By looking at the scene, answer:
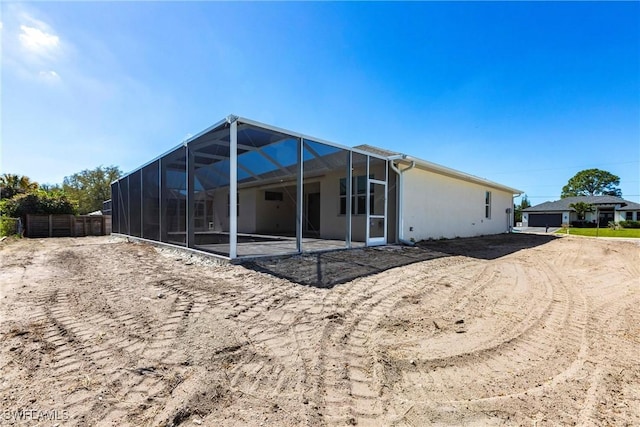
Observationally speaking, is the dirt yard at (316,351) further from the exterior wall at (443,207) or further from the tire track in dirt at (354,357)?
the exterior wall at (443,207)

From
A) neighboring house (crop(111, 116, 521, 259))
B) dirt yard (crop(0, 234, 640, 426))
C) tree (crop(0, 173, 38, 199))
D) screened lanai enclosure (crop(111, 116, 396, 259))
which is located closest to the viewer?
dirt yard (crop(0, 234, 640, 426))

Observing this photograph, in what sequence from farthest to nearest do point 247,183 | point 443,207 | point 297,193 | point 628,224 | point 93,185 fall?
point 93,185 < point 628,224 < point 247,183 < point 443,207 < point 297,193

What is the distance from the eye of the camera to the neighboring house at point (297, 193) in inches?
273

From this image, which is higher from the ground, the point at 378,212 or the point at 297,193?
the point at 297,193

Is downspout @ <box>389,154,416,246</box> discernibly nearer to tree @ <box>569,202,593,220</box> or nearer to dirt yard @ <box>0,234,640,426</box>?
dirt yard @ <box>0,234,640,426</box>

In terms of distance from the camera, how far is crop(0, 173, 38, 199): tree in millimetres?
18328

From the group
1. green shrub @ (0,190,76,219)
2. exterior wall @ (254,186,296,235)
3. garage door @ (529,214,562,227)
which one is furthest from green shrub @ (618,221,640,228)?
green shrub @ (0,190,76,219)

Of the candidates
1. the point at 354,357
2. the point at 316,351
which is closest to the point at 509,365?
the point at 354,357

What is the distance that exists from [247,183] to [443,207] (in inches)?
339

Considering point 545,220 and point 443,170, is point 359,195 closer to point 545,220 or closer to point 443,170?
point 443,170

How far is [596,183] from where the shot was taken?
50438 mm

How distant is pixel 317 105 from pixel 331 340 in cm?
987

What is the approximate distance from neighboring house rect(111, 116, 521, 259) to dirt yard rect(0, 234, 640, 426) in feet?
8.22

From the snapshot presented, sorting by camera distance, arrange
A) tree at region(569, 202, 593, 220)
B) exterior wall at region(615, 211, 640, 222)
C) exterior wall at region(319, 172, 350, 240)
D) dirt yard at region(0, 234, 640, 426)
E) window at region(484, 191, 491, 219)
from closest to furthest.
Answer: dirt yard at region(0, 234, 640, 426) → exterior wall at region(319, 172, 350, 240) → window at region(484, 191, 491, 219) → tree at region(569, 202, 593, 220) → exterior wall at region(615, 211, 640, 222)
